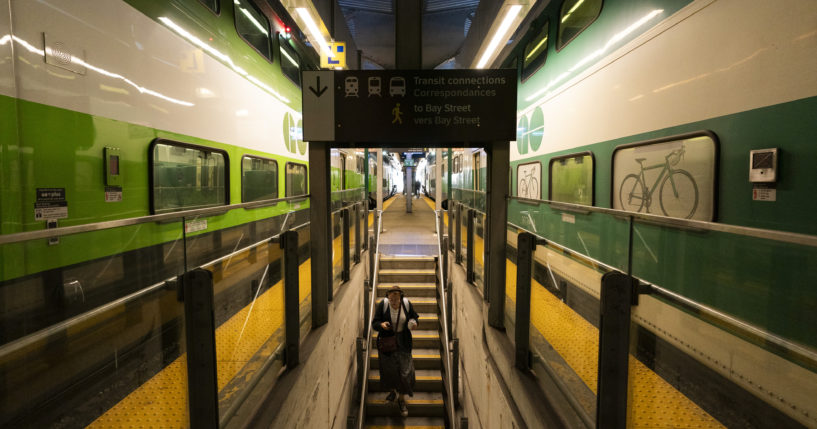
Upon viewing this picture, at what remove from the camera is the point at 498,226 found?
4.02 metres

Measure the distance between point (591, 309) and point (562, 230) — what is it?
4.31ft

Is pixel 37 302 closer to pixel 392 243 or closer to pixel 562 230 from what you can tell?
pixel 562 230

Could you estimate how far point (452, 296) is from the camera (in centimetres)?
684

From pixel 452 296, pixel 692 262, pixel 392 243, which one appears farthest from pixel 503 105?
pixel 392 243

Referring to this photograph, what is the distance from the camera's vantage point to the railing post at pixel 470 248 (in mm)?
5717

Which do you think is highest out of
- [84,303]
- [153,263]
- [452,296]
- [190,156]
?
[190,156]

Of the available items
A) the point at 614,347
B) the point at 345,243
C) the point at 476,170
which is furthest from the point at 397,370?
the point at 476,170

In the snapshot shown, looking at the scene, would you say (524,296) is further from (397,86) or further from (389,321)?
(389,321)

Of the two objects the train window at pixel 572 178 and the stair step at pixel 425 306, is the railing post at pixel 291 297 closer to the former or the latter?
the train window at pixel 572 178

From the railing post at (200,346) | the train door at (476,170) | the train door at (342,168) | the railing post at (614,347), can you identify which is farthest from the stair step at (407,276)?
the railing post at (614,347)

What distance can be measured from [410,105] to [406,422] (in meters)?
5.10

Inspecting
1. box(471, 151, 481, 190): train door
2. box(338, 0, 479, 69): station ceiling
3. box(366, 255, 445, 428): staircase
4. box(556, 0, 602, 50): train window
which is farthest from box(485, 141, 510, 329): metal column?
box(338, 0, 479, 69): station ceiling

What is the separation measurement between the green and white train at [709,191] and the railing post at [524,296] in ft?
0.40

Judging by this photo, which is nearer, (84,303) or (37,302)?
(37,302)
